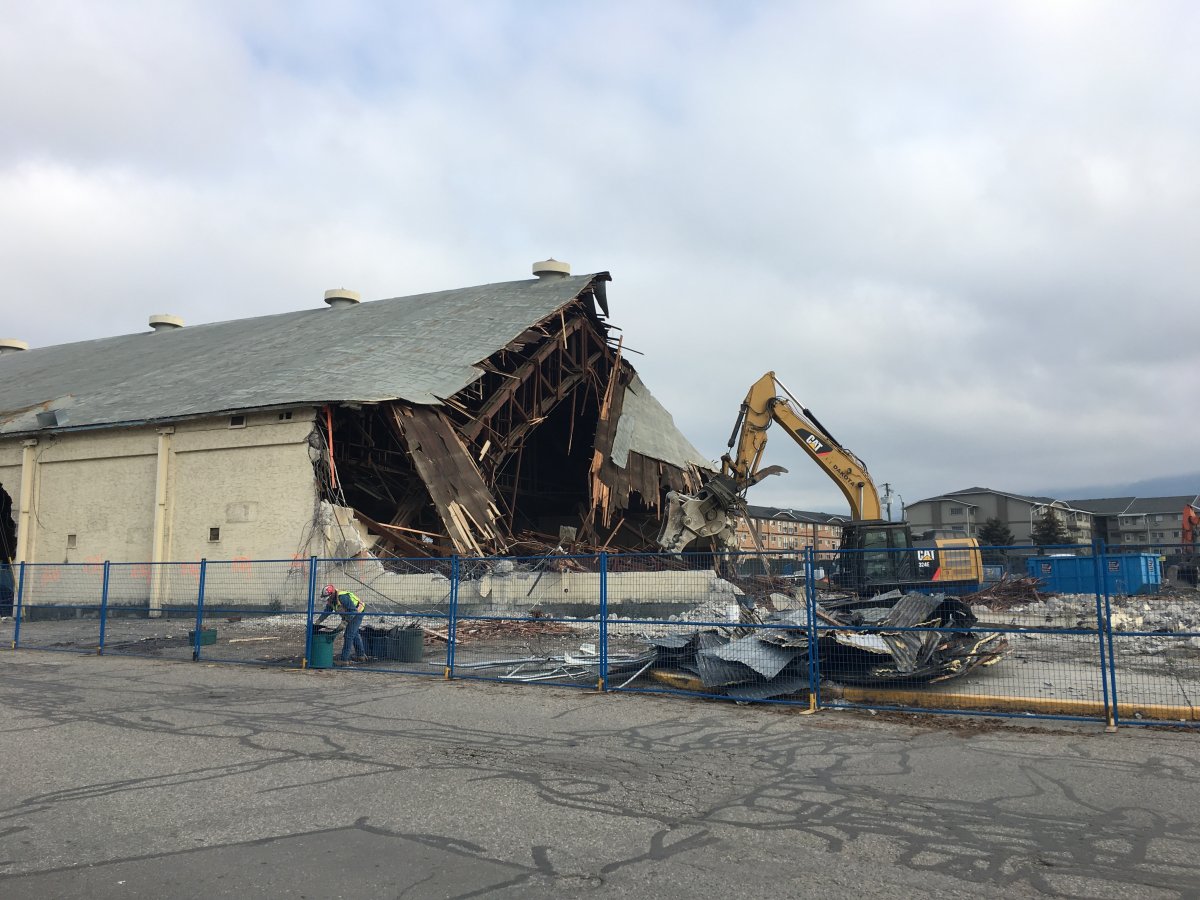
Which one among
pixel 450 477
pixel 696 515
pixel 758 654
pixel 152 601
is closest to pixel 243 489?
pixel 152 601

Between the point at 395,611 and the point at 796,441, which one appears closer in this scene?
the point at 395,611

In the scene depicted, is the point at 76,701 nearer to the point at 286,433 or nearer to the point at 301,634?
the point at 301,634

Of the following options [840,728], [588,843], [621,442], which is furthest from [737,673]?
[621,442]

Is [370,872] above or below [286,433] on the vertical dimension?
below

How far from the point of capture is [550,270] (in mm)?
33625

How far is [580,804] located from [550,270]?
28.8 meters

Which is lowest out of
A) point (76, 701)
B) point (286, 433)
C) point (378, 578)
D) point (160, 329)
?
point (76, 701)

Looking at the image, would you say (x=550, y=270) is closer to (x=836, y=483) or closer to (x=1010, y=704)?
(x=836, y=483)

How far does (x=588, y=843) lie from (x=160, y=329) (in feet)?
149

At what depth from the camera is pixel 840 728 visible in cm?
938

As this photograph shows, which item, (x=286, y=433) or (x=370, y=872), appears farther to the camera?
(x=286, y=433)

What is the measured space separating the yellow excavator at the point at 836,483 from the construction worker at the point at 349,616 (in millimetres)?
10988

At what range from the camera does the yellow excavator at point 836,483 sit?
2100 centimetres

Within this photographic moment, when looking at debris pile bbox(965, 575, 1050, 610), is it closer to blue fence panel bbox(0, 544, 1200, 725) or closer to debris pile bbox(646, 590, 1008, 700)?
blue fence panel bbox(0, 544, 1200, 725)
